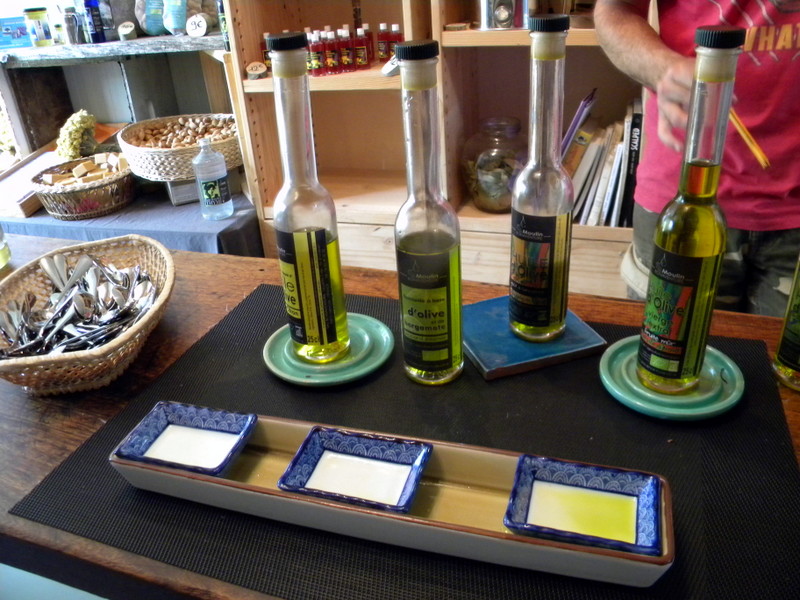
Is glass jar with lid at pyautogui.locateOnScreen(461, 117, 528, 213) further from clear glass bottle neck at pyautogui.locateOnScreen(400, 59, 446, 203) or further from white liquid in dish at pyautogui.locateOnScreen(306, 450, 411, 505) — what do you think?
white liquid in dish at pyautogui.locateOnScreen(306, 450, 411, 505)

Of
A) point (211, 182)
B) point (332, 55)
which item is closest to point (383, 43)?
point (332, 55)

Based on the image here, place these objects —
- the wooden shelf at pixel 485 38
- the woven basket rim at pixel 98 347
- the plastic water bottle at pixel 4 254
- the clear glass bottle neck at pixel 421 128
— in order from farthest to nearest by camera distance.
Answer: the wooden shelf at pixel 485 38, the plastic water bottle at pixel 4 254, the woven basket rim at pixel 98 347, the clear glass bottle neck at pixel 421 128

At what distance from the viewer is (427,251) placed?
658 mm

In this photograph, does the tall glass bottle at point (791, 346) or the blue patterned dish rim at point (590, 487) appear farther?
the tall glass bottle at point (791, 346)

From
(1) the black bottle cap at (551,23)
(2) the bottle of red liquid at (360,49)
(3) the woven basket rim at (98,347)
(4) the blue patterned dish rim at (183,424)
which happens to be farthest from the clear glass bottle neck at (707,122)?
(2) the bottle of red liquid at (360,49)

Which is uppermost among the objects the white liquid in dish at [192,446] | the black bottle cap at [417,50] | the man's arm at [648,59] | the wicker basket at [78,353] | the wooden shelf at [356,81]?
the black bottle cap at [417,50]

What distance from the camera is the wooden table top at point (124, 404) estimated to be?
1.76 feet

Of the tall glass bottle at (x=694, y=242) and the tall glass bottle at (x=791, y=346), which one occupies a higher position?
the tall glass bottle at (x=694, y=242)

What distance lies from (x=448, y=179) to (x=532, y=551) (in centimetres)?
137

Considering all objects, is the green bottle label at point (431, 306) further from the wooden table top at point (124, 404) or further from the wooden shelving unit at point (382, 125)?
the wooden shelving unit at point (382, 125)

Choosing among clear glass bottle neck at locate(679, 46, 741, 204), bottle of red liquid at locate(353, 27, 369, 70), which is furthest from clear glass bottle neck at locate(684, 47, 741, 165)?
bottle of red liquid at locate(353, 27, 369, 70)

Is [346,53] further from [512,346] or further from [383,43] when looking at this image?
[512,346]

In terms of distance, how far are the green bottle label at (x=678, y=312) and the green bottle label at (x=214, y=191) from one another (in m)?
1.42

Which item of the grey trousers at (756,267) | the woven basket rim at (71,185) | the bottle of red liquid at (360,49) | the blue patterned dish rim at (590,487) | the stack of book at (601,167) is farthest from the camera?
the woven basket rim at (71,185)
